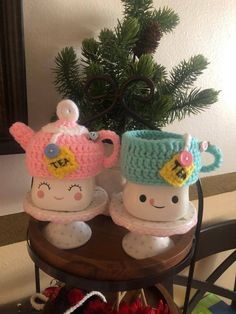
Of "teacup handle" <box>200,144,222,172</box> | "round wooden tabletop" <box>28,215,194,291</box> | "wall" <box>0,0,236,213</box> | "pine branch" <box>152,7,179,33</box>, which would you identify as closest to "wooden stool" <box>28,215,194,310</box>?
"round wooden tabletop" <box>28,215,194,291</box>

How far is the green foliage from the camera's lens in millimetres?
408

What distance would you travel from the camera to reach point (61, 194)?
1.17 feet

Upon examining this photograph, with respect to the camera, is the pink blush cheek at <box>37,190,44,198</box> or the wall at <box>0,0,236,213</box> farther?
the wall at <box>0,0,236,213</box>

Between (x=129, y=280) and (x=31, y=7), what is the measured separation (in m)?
0.41

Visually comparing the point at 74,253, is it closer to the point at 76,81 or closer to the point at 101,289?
the point at 101,289

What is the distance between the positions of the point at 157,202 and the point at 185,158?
0.06 meters

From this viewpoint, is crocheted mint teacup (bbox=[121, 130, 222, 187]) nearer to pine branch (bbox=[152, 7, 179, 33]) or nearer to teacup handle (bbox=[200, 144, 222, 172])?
teacup handle (bbox=[200, 144, 222, 172])

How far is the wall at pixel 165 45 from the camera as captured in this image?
487 mm

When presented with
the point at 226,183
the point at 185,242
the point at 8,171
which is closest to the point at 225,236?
the point at 226,183

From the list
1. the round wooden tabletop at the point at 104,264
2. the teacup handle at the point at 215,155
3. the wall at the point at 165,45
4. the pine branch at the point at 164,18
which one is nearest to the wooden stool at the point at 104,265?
the round wooden tabletop at the point at 104,264

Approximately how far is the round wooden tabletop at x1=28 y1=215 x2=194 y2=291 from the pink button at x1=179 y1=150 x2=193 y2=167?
12 cm

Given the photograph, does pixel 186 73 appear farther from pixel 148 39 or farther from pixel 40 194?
pixel 40 194

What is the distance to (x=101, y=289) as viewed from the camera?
13.7 inches

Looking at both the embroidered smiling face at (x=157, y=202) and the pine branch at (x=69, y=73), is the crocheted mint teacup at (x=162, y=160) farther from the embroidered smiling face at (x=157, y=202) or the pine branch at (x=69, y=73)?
the pine branch at (x=69, y=73)
